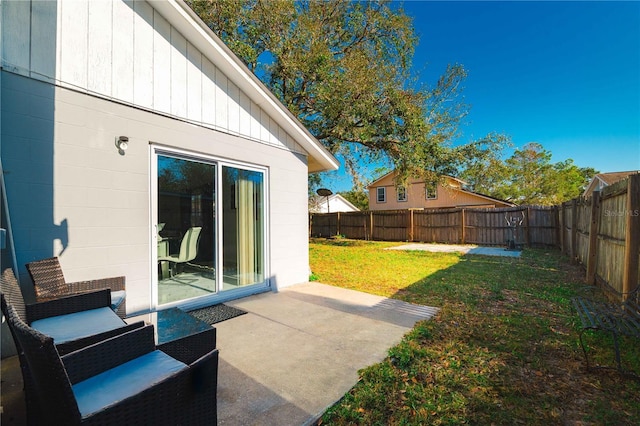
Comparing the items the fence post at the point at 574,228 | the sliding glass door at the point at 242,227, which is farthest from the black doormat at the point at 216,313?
the fence post at the point at 574,228

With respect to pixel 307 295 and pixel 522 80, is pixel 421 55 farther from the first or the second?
pixel 307 295

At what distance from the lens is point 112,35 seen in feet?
11.5

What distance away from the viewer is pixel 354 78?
27.9 feet

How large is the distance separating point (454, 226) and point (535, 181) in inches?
898

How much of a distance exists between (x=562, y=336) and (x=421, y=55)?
10.2 meters

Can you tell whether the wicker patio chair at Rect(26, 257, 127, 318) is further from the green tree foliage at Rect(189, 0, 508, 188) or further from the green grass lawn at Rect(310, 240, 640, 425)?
the green tree foliage at Rect(189, 0, 508, 188)

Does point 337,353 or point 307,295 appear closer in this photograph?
point 337,353

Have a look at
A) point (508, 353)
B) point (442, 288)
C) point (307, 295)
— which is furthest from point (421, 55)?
point (508, 353)

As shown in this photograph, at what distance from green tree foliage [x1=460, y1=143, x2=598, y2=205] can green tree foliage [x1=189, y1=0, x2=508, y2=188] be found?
22042mm

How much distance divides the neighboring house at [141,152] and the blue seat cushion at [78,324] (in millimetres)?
A: 1154

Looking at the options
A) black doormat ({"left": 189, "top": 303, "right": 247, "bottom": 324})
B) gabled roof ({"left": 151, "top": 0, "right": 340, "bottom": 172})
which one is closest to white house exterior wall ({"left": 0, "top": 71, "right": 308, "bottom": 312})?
black doormat ({"left": 189, "top": 303, "right": 247, "bottom": 324})

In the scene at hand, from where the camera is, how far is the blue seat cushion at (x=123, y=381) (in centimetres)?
127

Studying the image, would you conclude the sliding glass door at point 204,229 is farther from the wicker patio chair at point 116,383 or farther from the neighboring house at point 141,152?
the wicker patio chair at point 116,383

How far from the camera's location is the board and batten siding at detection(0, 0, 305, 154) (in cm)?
300
